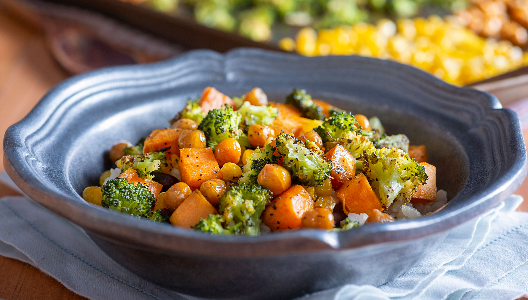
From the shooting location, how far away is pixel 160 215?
73.3 inches

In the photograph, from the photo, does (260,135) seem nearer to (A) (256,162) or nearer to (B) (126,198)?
(A) (256,162)

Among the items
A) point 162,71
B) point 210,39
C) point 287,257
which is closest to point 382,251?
point 287,257

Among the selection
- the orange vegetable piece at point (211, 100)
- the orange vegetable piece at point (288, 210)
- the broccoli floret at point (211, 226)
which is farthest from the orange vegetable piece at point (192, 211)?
the orange vegetable piece at point (211, 100)

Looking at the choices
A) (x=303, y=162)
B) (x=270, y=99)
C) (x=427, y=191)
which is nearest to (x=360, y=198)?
(x=303, y=162)

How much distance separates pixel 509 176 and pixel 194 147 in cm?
132

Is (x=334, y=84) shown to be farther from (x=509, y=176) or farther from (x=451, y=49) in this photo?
(x=451, y=49)

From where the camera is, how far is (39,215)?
2.33 m

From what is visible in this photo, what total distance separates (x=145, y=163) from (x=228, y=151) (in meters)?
0.40

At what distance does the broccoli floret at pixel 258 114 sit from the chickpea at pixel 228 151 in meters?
0.28

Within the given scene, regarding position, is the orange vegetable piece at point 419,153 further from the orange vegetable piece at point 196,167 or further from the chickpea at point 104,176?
the chickpea at point 104,176

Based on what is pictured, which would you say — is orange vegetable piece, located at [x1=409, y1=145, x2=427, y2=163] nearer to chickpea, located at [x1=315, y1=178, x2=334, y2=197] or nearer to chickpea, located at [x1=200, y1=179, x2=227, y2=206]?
chickpea, located at [x1=315, y1=178, x2=334, y2=197]

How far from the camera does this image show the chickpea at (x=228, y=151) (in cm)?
203

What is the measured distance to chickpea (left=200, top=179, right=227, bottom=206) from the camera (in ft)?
6.05

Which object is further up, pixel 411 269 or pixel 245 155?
pixel 245 155
